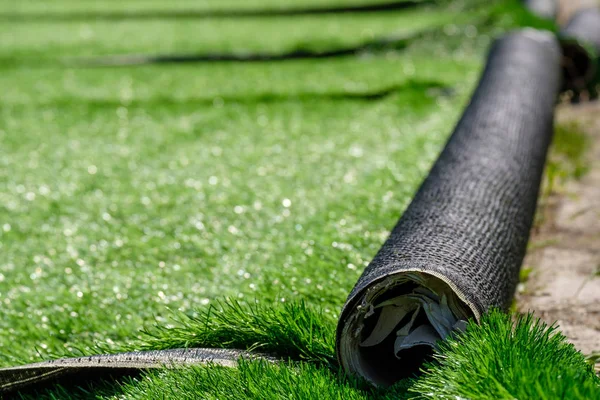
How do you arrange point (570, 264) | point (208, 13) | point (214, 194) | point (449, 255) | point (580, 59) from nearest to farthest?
point (449, 255), point (570, 264), point (214, 194), point (580, 59), point (208, 13)

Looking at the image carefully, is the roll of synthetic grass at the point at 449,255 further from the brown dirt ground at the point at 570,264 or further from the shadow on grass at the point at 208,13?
the shadow on grass at the point at 208,13

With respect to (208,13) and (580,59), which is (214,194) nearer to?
(580,59)

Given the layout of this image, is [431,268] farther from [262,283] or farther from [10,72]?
[10,72]

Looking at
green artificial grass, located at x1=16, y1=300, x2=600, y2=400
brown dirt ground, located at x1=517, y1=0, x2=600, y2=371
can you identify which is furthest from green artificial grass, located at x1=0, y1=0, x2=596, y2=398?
brown dirt ground, located at x1=517, y1=0, x2=600, y2=371

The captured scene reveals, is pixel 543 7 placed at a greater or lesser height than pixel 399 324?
greater

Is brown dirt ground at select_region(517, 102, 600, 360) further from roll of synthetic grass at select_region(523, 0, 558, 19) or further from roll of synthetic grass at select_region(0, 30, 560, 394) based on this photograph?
roll of synthetic grass at select_region(523, 0, 558, 19)

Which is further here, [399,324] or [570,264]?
[570,264]

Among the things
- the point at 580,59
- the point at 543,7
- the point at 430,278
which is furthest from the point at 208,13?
the point at 430,278
